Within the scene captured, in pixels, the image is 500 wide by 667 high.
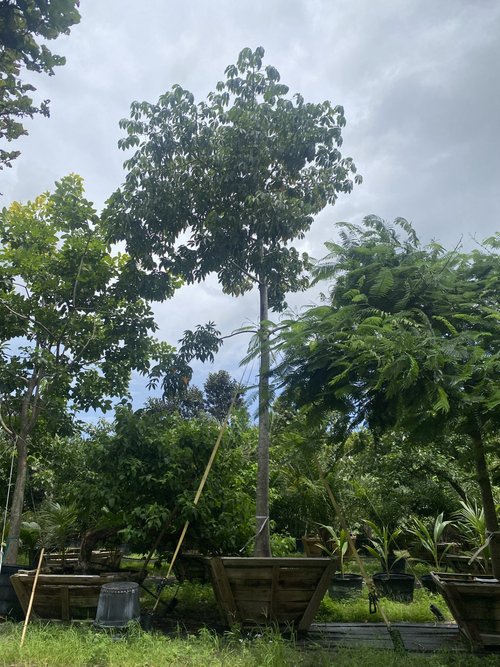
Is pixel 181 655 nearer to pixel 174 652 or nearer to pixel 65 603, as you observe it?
pixel 174 652

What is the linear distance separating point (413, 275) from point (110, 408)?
6.21m

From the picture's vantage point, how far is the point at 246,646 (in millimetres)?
5211

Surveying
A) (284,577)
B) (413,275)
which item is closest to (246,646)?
(284,577)

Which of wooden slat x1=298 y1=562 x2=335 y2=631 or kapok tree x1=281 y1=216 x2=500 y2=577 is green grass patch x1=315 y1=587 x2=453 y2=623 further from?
kapok tree x1=281 y1=216 x2=500 y2=577

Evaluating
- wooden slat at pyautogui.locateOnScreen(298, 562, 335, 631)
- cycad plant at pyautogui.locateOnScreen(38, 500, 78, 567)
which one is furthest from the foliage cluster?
wooden slat at pyautogui.locateOnScreen(298, 562, 335, 631)

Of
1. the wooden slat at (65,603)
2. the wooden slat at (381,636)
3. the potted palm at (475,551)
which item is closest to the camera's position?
the wooden slat at (381,636)

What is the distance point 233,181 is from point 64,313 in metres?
3.89

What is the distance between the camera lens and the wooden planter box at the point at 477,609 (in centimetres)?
496

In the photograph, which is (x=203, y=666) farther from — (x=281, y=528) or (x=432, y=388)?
(x=281, y=528)

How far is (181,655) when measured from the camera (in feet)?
15.0

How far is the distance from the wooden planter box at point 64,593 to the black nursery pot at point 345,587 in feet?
12.5

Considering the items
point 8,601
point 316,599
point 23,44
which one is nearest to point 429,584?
point 316,599

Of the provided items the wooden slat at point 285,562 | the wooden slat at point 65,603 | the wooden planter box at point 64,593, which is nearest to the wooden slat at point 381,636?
the wooden slat at point 285,562

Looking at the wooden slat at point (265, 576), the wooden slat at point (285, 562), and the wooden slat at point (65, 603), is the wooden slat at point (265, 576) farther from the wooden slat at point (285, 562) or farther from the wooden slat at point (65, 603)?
the wooden slat at point (65, 603)
